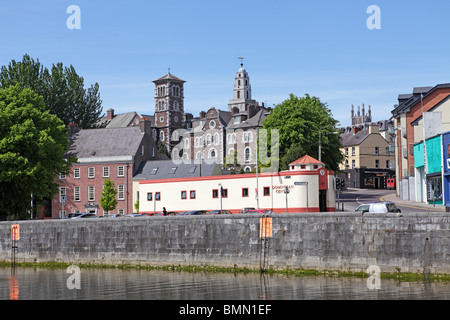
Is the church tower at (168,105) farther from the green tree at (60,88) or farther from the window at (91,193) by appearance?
the window at (91,193)

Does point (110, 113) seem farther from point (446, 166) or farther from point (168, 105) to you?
point (446, 166)

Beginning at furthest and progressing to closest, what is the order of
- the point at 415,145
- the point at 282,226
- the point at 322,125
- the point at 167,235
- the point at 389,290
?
1. the point at 322,125
2. the point at 415,145
3. the point at 167,235
4. the point at 282,226
5. the point at 389,290

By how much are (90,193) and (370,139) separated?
66077 mm

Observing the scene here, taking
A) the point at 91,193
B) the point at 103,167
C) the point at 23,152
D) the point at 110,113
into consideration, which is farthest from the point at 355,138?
the point at 23,152

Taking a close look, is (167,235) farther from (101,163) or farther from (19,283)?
(101,163)

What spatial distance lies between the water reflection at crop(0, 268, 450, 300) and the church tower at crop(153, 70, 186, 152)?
12400 centimetres

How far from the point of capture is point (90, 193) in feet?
298

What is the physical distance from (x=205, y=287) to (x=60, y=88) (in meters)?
82.4

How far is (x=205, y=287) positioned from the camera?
3048 cm

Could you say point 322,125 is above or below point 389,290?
above

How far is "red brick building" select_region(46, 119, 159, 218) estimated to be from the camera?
8850 centimetres

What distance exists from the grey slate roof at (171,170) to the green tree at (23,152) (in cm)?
2758

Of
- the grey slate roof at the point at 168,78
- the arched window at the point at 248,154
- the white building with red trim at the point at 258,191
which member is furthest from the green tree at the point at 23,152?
the grey slate roof at the point at 168,78
